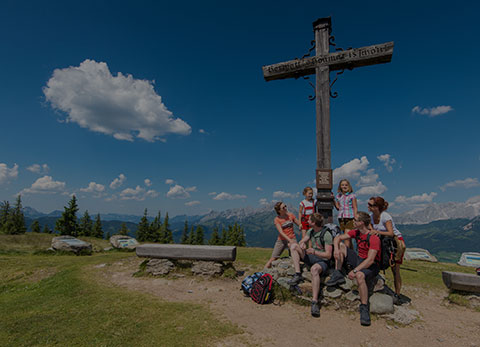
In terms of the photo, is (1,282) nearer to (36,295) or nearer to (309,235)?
(36,295)

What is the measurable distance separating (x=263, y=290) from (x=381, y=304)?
9.08 ft

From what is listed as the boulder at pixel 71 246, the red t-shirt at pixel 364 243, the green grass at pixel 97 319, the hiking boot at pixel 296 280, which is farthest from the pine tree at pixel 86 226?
the red t-shirt at pixel 364 243

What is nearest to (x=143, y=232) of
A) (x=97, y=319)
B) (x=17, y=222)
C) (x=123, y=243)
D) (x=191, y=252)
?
(x=17, y=222)

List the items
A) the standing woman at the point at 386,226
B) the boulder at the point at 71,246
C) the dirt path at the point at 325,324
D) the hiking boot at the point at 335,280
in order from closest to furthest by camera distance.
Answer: the dirt path at the point at 325,324
the hiking boot at the point at 335,280
the standing woman at the point at 386,226
the boulder at the point at 71,246

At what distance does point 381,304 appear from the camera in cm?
521

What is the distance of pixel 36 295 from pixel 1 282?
330cm

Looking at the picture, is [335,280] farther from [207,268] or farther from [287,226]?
[207,268]

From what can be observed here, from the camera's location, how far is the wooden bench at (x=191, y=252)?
7.85 metres

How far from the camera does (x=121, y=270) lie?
9.23 m

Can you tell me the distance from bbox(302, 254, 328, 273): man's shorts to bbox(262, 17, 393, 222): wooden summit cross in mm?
1595

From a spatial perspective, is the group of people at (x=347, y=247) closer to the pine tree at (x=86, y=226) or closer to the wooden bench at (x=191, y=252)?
the wooden bench at (x=191, y=252)

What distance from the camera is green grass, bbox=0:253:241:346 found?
4.11 m

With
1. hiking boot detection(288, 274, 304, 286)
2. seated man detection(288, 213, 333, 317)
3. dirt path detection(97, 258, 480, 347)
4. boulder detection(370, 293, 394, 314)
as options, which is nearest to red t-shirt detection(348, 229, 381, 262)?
seated man detection(288, 213, 333, 317)

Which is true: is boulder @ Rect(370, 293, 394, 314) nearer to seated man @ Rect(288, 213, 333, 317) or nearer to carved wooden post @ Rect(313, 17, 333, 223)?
seated man @ Rect(288, 213, 333, 317)
